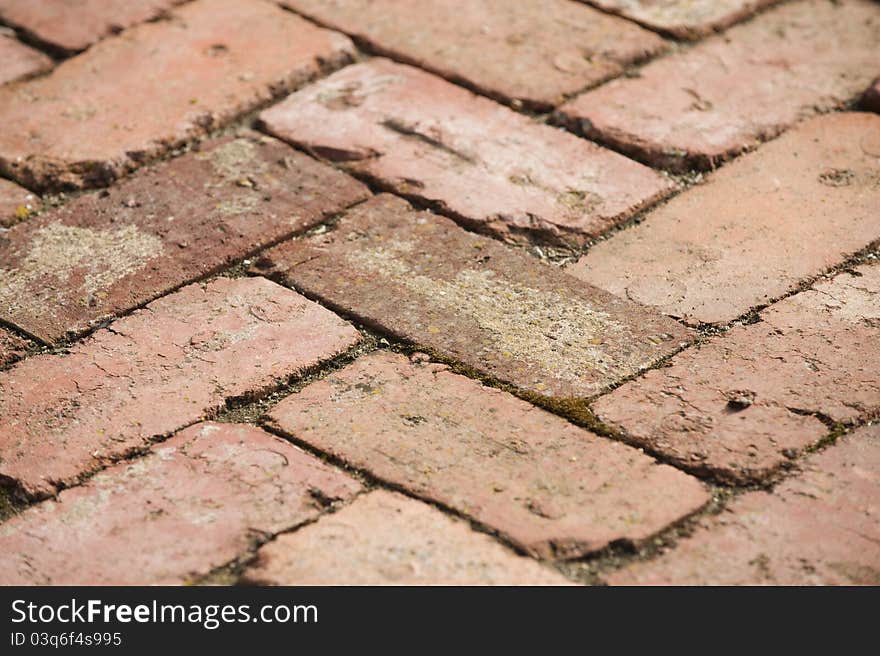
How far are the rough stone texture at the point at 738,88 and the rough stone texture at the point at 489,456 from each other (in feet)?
3.40

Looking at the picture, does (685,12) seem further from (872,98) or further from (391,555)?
(391,555)

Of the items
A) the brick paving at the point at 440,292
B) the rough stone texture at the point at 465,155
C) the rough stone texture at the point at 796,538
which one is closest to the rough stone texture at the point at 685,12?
the brick paving at the point at 440,292

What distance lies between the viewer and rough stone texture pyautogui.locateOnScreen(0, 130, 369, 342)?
2670 millimetres

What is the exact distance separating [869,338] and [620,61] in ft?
4.13

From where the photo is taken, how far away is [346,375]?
2461mm

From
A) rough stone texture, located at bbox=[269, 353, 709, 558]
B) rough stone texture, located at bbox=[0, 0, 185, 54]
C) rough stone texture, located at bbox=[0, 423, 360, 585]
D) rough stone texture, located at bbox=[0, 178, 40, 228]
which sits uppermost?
rough stone texture, located at bbox=[0, 0, 185, 54]

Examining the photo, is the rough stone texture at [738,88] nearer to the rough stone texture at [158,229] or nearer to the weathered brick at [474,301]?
the weathered brick at [474,301]

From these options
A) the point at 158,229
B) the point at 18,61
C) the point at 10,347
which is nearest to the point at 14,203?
the point at 158,229

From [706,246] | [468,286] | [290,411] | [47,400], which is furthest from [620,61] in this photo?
[47,400]

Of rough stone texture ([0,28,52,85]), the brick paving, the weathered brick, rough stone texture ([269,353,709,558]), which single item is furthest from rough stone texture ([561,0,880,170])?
rough stone texture ([0,28,52,85])

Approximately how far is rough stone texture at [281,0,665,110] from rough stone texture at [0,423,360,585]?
1.44 metres

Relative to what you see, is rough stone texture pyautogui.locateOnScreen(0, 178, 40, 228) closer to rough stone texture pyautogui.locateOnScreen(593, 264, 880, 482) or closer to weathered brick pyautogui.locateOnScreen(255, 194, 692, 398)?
weathered brick pyautogui.locateOnScreen(255, 194, 692, 398)

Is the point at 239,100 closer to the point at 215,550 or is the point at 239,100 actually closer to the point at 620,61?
the point at 620,61

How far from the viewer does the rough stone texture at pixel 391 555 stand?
2.02 metres
